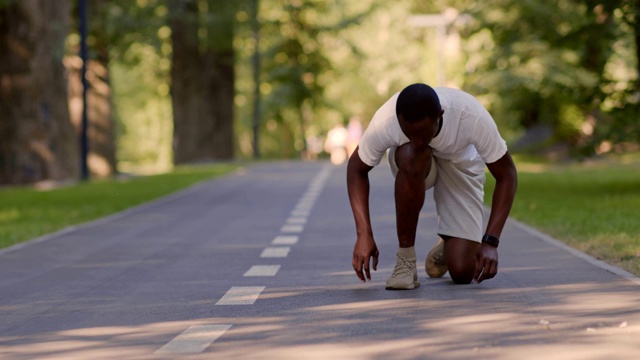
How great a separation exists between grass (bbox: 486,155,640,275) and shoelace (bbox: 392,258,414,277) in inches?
81.9

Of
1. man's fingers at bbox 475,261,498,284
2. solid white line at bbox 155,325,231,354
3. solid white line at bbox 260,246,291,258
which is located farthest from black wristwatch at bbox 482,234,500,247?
solid white line at bbox 260,246,291,258

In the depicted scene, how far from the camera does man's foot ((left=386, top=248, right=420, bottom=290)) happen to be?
32.2 feet

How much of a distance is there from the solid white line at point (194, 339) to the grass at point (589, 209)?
13.5 feet

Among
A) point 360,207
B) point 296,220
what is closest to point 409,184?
point 360,207

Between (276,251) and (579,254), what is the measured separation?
2879 mm

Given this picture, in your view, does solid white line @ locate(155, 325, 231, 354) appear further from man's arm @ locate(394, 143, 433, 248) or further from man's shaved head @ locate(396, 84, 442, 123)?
man's arm @ locate(394, 143, 433, 248)

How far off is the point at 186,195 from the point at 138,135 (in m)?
62.9

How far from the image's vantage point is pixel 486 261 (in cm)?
929

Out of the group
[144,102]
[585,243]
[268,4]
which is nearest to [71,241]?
[585,243]

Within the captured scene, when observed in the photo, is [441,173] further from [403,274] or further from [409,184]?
[403,274]

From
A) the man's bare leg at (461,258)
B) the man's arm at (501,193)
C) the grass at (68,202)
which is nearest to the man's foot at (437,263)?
the man's bare leg at (461,258)

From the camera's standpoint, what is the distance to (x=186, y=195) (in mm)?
26359

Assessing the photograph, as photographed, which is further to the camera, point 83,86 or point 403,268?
point 83,86

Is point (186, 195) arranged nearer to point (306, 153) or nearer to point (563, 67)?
point (563, 67)
